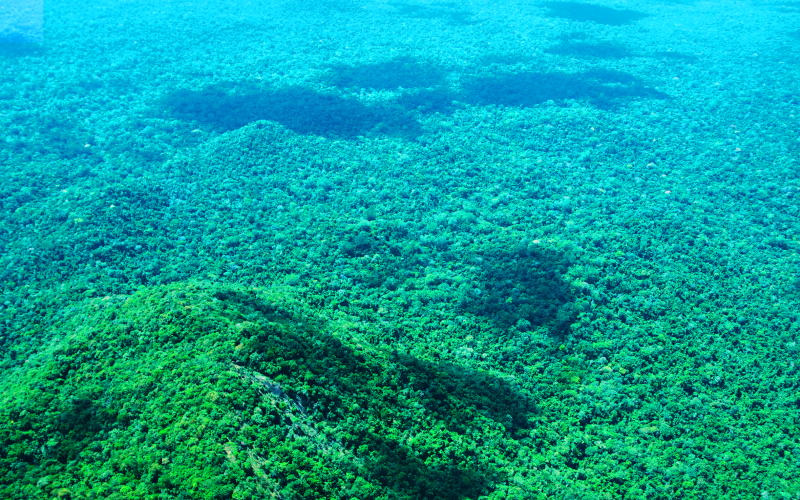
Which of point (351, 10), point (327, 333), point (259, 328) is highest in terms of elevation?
point (351, 10)

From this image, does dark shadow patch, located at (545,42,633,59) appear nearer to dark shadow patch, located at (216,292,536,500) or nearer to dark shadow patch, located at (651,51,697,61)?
dark shadow patch, located at (651,51,697,61)

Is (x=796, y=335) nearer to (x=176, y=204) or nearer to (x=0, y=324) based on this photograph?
(x=176, y=204)

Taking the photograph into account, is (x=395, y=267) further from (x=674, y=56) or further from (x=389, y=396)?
(x=674, y=56)

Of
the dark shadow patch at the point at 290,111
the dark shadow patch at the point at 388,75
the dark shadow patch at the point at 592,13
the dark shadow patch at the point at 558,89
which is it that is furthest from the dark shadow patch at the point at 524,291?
the dark shadow patch at the point at 592,13

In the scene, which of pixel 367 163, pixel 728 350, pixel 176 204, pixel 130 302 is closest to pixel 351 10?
pixel 367 163

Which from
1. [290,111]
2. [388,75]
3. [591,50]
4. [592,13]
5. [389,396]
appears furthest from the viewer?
[592,13]

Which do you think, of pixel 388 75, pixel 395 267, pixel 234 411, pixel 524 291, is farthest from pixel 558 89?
pixel 234 411

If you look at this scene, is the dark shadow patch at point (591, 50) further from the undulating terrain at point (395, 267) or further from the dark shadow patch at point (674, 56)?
the dark shadow patch at point (674, 56)
